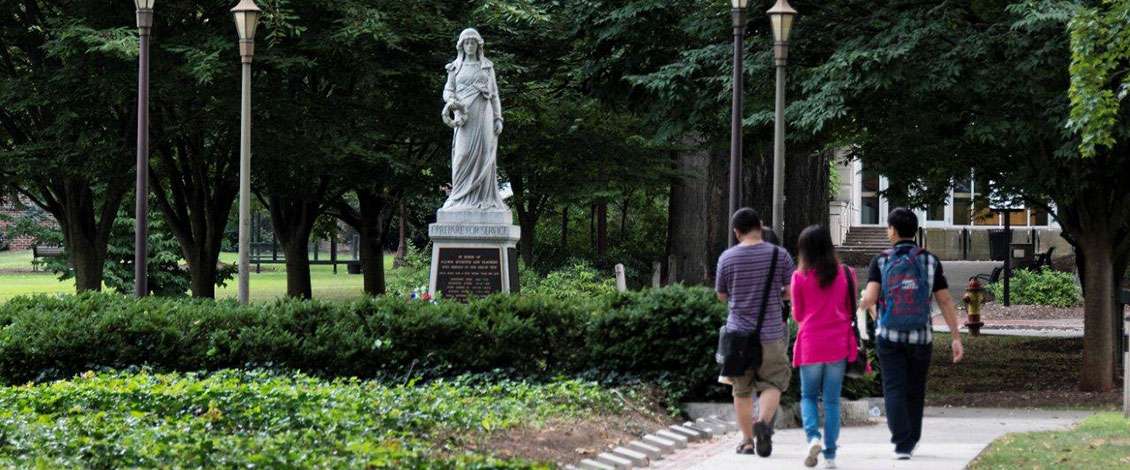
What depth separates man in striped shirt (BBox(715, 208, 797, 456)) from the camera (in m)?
9.48

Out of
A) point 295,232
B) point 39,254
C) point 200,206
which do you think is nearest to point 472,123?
point 200,206

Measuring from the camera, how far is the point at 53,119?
25.9 m

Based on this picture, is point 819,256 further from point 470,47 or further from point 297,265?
point 297,265

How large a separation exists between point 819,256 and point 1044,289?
27620 millimetres

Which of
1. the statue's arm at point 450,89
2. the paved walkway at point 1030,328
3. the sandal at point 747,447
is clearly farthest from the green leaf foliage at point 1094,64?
the paved walkway at point 1030,328

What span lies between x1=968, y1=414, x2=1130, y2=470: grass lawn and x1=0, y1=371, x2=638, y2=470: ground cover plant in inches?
114

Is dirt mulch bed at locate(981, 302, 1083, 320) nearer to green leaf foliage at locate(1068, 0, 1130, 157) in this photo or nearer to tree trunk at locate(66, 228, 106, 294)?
tree trunk at locate(66, 228, 106, 294)

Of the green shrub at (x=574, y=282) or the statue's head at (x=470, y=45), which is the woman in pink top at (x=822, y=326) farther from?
the green shrub at (x=574, y=282)

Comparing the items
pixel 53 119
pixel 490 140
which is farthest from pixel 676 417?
pixel 53 119

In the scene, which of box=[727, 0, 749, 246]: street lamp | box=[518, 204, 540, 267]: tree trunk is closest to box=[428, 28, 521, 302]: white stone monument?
box=[727, 0, 749, 246]: street lamp

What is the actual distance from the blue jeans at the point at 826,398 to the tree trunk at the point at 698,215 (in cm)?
2229

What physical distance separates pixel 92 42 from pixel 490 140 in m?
7.59

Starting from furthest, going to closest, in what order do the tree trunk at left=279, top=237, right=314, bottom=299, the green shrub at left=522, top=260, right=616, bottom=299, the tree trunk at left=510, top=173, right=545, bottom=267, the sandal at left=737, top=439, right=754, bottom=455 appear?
the tree trunk at left=510, top=173, right=545, bottom=267
the tree trunk at left=279, top=237, right=314, bottom=299
the green shrub at left=522, top=260, right=616, bottom=299
the sandal at left=737, top=439, right=754, bottom=455

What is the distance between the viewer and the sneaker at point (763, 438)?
31.5ft
